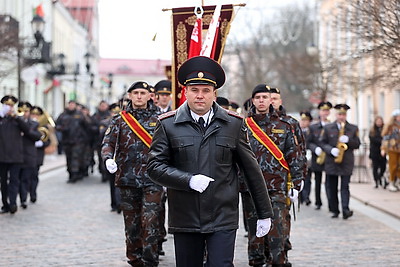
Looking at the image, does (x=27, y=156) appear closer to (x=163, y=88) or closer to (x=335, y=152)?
(x=163, y=88)

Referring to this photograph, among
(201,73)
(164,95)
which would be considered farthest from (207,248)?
(164,95)

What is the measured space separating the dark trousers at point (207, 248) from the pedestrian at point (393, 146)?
1304cm

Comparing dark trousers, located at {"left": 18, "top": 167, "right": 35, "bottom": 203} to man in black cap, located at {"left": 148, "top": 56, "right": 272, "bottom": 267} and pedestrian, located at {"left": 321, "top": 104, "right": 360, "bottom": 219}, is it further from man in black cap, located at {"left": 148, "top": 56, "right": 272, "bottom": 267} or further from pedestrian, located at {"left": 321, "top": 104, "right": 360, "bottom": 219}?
man in black cap, located at {"left": 148, "top": 56, "right": 272, "bottom": 267}

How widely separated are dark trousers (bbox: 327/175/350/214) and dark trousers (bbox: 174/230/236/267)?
26.9ft

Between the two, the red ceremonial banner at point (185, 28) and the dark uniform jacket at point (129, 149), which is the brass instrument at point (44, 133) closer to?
the red ceremonial banner at point (185, 28)

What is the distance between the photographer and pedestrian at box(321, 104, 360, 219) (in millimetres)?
13625

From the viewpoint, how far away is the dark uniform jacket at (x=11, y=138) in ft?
45.3

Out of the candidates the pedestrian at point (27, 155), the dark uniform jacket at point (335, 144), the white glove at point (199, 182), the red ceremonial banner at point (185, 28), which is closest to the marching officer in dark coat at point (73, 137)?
the pedestrian at point (27, 155)

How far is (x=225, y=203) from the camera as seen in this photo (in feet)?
18.7

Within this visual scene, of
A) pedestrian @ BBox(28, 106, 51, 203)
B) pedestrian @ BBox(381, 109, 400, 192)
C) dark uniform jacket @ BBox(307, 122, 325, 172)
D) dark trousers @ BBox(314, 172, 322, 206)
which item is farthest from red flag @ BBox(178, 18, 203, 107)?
pedestrian @ BBox(381, 109, 400, 192)

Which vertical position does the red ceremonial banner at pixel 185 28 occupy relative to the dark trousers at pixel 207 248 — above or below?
above

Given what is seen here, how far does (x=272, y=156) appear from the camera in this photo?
8.77 m

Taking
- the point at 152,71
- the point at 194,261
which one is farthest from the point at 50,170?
the point at 152,71

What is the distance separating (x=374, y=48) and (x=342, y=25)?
2.51 meters
